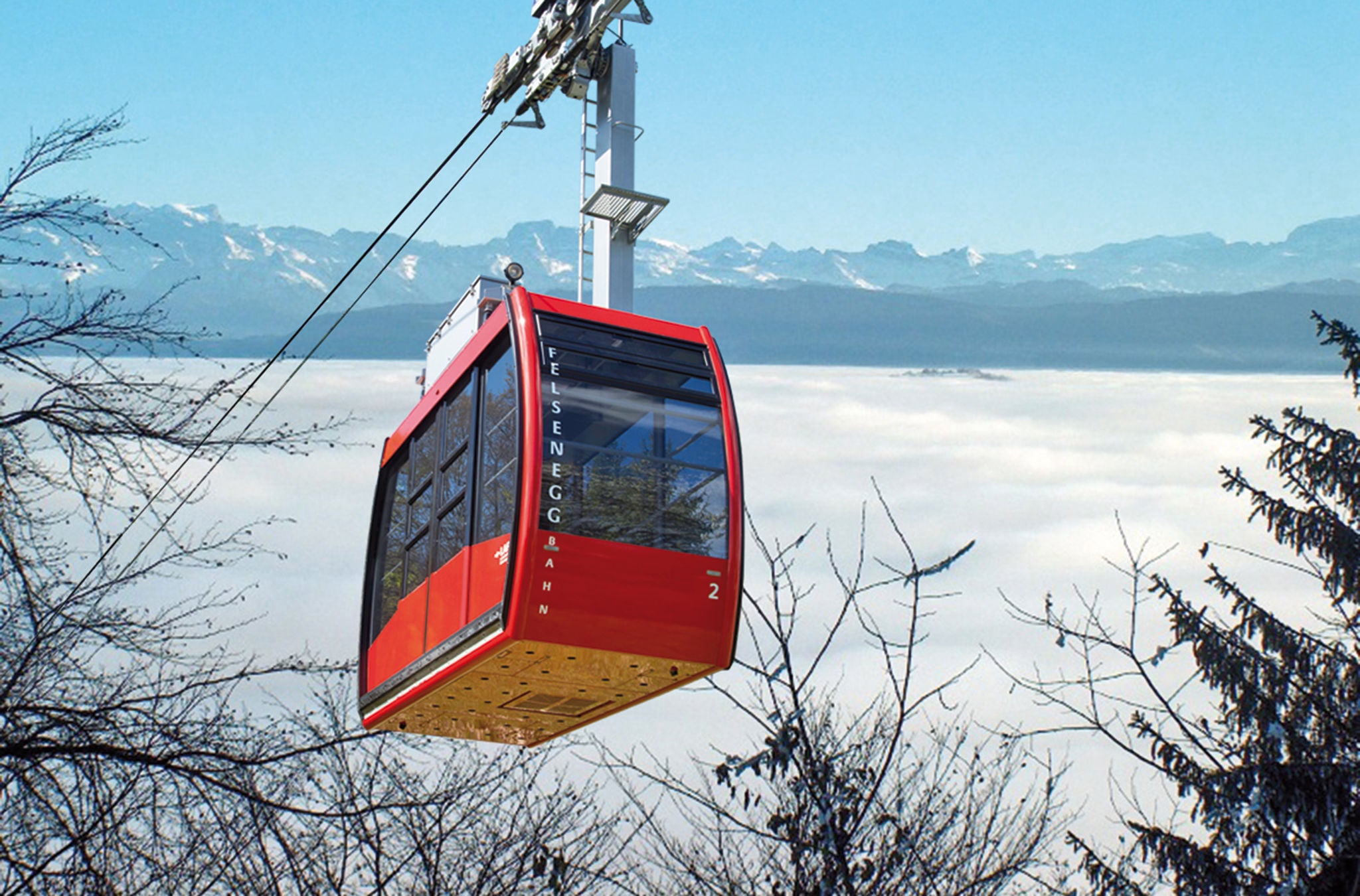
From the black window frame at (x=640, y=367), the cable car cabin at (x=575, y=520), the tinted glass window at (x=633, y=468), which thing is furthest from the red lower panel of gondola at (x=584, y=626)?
the black window frame at (x=640, y=367)

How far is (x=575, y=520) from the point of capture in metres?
9.02

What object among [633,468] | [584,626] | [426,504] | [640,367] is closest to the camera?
[584,626]

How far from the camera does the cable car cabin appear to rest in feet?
29.3

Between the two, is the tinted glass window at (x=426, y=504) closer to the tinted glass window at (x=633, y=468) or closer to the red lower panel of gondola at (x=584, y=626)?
the red lower panel of gondola at (x=584, y=626)

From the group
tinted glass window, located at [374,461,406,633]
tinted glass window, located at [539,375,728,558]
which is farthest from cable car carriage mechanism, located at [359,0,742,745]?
tinted glass window, located at [374,461,406,633]

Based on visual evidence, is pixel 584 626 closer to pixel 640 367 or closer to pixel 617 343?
pixel 640 367

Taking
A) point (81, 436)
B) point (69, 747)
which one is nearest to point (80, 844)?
point (69, 747)

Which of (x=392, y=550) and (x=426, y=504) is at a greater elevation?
(x=426, y=504)

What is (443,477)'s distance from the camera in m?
10.6

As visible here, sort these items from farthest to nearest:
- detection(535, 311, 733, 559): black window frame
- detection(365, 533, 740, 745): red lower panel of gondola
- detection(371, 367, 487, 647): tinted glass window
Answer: detection(371, 367, 487, 647): tinted glass window, detection(535, 311, 733, 559): black window frame, detection(365, 533, 740, 745): red lower panel of gondola

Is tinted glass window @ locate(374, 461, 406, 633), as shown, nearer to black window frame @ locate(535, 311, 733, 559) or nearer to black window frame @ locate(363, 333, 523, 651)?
black window frame @ locate(363, 333, 523, 651)

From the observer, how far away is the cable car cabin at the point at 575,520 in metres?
8.95

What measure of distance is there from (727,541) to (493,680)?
1976mm

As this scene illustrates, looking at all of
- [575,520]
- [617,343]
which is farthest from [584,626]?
[617,343]
